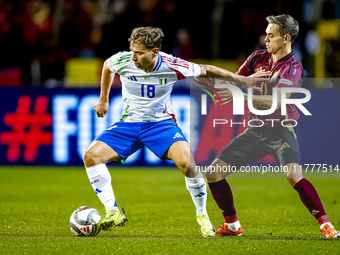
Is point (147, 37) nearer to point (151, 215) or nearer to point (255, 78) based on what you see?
point (255, 78)

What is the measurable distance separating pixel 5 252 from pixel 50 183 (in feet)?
15.3

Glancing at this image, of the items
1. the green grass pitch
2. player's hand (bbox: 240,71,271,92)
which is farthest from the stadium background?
player's hand (bbox: 240,71,271,92)

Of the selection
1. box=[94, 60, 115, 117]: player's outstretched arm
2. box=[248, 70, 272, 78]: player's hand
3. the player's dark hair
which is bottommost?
box=[94, 60, 115, 117]: player's outstretched arm

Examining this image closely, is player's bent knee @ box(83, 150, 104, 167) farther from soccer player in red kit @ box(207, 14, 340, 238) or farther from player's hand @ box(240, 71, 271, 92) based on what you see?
player's hand @ box(240, 71, 271, 92)

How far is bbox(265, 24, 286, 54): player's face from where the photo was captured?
5070mm

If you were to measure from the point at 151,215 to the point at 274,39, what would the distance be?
2.59m

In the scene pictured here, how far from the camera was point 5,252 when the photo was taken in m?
4.49

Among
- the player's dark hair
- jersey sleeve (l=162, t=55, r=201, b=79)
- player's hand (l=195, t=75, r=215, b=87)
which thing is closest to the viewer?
the player's dark hair

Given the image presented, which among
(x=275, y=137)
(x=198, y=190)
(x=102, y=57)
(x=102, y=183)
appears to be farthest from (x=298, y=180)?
(x=102, y=57)

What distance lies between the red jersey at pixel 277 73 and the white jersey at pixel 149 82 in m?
0.56

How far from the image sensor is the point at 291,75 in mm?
4969

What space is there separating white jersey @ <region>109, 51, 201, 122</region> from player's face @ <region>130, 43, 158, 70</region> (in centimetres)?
10

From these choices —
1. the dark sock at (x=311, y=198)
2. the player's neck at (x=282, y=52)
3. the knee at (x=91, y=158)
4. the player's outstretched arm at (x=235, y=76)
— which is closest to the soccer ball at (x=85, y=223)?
the knee at (x=91, y=158)

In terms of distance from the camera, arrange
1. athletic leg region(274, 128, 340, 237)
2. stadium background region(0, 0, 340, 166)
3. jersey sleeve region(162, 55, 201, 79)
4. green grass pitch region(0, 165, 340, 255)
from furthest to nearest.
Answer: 1. stadium background region(0, 0, 340, 166)
2. jersey sleeve region(162, 55, 201, 79)
3. athletic leg region(274, 128, 340, 237)
4. green grass pitch region(0, 165, 340, 255)
